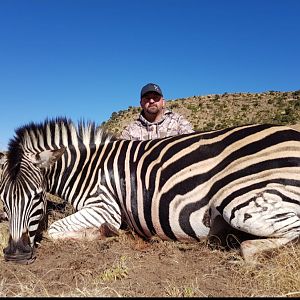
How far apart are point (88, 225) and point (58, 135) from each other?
44.5 inches

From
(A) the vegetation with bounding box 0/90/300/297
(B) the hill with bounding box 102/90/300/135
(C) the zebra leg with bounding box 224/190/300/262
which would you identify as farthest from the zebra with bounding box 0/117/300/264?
(B) the hill with bounding box 102/90/300/135

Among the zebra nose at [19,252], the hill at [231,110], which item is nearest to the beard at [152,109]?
the zebra nose at [19,252]

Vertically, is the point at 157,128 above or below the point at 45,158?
above

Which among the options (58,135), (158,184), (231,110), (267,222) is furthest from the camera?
(231,110)

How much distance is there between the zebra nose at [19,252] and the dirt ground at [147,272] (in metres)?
0.05

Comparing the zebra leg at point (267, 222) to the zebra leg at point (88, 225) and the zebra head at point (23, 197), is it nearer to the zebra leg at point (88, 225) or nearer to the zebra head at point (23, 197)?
the zebra leg at point (88, 225)

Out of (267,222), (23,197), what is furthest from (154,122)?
(267,222)

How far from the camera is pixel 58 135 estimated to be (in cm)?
432

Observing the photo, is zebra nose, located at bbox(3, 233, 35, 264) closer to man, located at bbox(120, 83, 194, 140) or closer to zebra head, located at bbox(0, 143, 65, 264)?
zebra head, located at bbox(0, 143, 65, 264)

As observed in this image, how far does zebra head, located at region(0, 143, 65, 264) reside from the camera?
3098 mm

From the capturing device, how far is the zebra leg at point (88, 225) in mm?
3766

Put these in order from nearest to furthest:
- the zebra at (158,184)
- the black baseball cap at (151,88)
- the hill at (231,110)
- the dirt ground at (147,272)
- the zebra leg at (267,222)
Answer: the dirt ground at (147,272) < the zebra leg at (267,222) < the zebra at (158,184) < the black baseball cap at (151,88) < the hill at (231,110)

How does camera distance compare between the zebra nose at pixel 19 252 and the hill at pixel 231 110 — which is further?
the hill at pixel 231 110

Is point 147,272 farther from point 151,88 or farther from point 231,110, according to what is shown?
point 231,110
